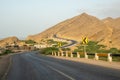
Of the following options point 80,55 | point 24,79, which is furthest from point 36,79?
point 80,55

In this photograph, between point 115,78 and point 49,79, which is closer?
point 115,78

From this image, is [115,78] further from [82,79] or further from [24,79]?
[24,79]

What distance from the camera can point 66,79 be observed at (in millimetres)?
17281

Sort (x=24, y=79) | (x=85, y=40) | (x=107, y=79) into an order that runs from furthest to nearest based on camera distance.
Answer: (x=85, y=40), (x=24, y=79), (x=107, y=79)

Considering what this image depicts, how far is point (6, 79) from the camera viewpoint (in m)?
20.2

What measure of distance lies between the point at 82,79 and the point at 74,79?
426mm

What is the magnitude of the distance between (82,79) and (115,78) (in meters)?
1.68

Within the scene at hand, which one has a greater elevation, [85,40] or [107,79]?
[85,40]

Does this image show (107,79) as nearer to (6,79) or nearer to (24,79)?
(24,79)

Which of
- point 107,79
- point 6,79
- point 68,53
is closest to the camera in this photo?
point 107,79

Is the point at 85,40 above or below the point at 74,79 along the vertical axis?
above

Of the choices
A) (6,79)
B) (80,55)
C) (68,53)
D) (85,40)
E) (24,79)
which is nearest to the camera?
(24,79)

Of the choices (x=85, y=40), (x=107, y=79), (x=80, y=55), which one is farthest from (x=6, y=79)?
(x=80, y=55)

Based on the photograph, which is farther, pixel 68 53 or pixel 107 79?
pixel 68 53
